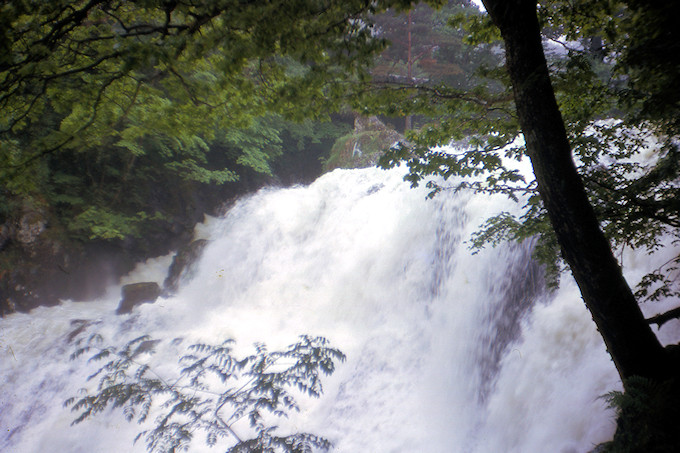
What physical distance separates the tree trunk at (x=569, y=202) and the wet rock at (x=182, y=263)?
11.1 metres

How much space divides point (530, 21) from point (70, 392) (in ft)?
28.7

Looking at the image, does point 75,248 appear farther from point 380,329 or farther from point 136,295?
point 380,329

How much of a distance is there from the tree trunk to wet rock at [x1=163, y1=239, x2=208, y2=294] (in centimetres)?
1106

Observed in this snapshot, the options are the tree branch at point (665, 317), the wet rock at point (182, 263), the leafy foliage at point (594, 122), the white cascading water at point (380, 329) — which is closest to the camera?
the leafy foliage at point (594, 122)

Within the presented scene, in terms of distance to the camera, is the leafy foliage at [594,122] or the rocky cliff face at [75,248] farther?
the rocky cliff face at [75,248]

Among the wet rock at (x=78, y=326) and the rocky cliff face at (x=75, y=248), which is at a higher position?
the rocky cliff face at (x=75, y=248)

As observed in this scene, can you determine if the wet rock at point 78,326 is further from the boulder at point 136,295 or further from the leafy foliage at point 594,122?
the leafy foliage at point 594,122

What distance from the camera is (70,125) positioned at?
135 inches

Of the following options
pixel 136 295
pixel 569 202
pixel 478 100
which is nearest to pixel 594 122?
pixel 478 100

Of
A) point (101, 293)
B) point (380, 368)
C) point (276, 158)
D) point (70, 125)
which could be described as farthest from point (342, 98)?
point (276, 158)

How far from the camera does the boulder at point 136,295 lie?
9750 mm

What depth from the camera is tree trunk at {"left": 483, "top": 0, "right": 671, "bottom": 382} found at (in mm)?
1927

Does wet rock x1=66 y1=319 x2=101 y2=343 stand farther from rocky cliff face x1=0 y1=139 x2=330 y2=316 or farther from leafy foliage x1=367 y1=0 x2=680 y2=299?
leafy foliage x1=367 y1=0 x2=680 y2=299

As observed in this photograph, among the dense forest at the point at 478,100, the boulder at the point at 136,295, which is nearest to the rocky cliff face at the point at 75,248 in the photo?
the boulder at the point at 136,295
